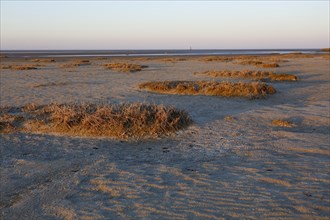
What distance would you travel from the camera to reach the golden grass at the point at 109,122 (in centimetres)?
816

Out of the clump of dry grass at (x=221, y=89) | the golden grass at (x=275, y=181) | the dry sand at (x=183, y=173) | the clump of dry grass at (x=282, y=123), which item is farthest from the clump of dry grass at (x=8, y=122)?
the clump of dry grass at (x=221, y=89)

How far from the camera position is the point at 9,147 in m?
7.32

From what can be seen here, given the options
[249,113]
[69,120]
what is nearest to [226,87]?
[249,113]

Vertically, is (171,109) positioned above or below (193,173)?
above

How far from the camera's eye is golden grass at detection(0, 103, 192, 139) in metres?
8.16

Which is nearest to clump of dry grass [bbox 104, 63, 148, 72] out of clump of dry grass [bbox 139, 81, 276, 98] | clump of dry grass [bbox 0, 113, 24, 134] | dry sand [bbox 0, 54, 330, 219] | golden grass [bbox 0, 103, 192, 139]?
clump of dry grass [bbox 139, 81, 276, 98]

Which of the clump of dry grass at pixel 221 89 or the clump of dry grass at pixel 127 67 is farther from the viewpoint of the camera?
the clump of dry grass at pixel 127 67

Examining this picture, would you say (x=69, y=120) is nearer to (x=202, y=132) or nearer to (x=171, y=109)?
(x=171, y=109)

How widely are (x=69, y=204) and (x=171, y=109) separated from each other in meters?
4.53

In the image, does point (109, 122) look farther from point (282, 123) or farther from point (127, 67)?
point (127, 67)

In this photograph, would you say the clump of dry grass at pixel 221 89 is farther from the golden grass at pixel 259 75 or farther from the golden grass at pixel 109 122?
the golden grass at pixel 259 75

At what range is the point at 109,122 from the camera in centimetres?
820

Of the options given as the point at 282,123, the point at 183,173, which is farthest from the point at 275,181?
the point at 282,123

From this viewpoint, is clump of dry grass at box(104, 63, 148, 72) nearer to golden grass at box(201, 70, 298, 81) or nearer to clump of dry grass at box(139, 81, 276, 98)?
golden grass at box(201, 70, 298, 81)
